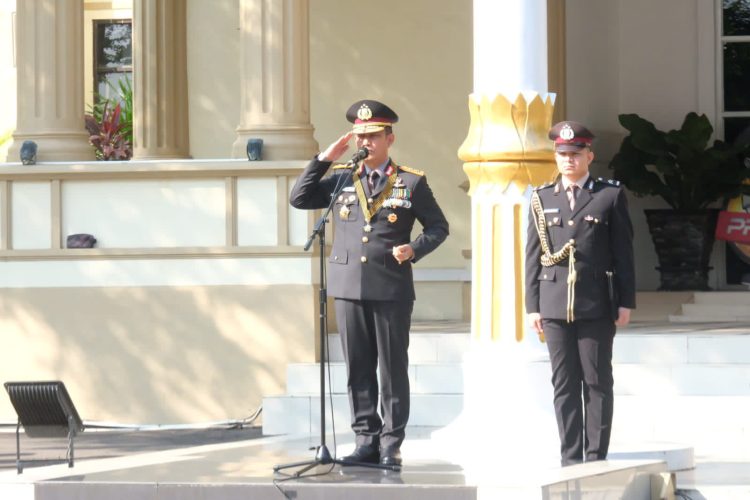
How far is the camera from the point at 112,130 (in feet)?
76.4

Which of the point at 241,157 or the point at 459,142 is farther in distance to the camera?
the point at 459,142

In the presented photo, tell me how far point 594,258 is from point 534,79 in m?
1.49

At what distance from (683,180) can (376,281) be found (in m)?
8.39

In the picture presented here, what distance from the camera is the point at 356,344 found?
30.6 ft

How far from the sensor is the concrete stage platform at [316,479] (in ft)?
28.1

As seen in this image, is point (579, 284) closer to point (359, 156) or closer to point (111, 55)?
point (359, 156)

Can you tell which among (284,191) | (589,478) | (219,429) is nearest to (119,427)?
(219,429)

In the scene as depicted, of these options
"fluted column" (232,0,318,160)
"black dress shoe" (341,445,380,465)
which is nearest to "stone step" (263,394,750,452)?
"fluted column" (232,0,318,160)

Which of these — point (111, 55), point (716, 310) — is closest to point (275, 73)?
point (716, 310)

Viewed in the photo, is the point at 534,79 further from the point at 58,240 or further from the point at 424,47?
the point at 424,47

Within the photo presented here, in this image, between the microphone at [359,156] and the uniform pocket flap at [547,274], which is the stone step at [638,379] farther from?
the microphone at [359,156]

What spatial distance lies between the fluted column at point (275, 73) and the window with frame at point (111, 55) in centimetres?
1150

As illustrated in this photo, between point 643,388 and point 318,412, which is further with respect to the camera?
point 318,412

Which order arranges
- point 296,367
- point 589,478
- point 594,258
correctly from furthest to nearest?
point 296,367 → point 594,258 → point 589,478
